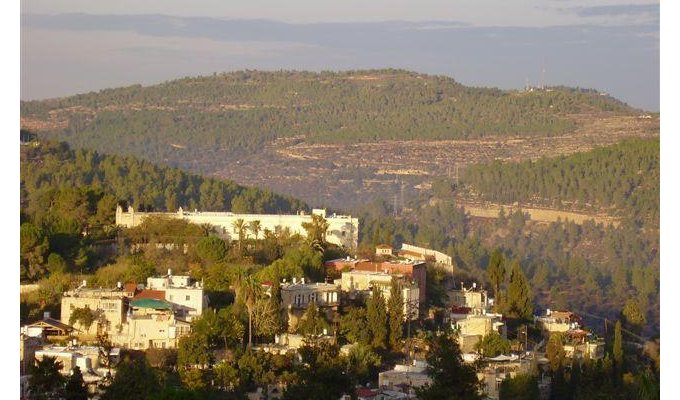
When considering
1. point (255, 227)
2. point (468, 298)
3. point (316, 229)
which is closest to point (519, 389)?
point (468, 298)

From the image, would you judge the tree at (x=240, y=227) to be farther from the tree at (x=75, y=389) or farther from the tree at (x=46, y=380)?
the tree at (x=75, y=389)

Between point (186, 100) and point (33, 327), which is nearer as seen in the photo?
point (33, 327)

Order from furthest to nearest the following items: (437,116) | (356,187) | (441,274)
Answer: (437,116) < (356,187) < (441,274)

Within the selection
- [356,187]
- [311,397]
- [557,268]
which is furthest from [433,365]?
[356,187]

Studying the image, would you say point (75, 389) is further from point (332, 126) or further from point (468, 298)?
point (332, 126)

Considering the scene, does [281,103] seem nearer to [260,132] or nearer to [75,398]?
[260,132]

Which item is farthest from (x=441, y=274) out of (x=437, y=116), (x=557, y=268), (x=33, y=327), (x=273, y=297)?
(x=437, y=116)

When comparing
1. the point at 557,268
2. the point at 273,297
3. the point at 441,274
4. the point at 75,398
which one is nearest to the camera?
the point at 75,398

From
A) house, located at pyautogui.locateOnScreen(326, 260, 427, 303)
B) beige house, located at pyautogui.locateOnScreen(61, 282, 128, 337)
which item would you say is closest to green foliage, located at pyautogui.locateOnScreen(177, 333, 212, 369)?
beige house, located at pyautogui.locateOnScreen(61, 282, 128, 337)
